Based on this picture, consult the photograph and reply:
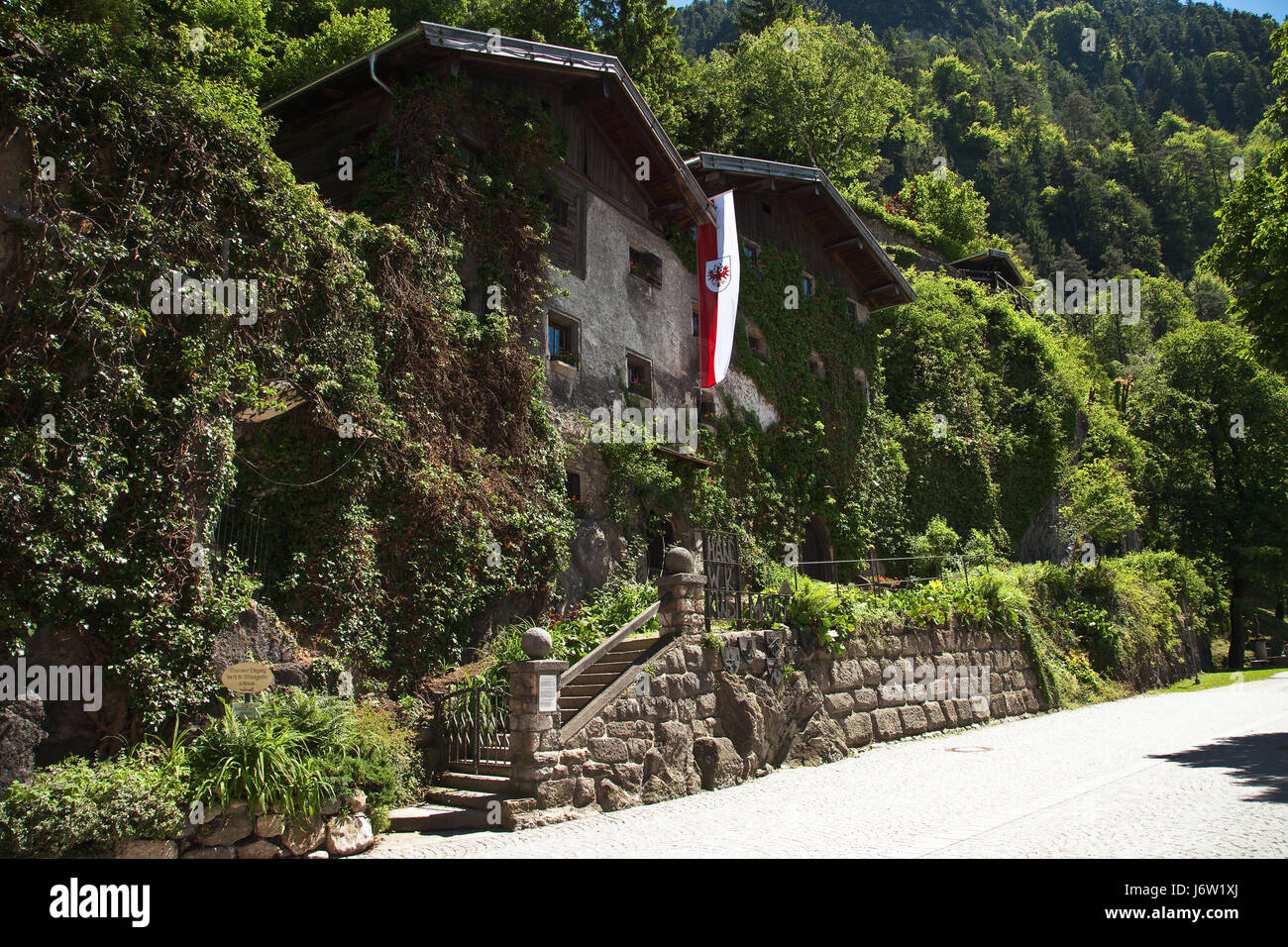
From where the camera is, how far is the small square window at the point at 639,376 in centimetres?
1797

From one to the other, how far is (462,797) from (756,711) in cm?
405

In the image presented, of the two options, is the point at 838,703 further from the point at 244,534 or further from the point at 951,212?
the point at 951,212

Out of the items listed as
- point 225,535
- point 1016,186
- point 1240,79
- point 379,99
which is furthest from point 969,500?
point 1240,79

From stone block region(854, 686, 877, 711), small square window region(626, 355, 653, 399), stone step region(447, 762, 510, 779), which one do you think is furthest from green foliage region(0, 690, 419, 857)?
small square window region(626, 355, 653, 399)

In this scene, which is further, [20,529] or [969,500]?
[969,500]


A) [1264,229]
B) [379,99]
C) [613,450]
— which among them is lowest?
[613,450]

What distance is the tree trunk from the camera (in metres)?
33.1

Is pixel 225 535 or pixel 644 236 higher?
pixel 644 236

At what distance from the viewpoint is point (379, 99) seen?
15500mm

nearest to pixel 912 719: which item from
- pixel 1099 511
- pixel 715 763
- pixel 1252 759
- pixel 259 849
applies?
pixel 1252 759

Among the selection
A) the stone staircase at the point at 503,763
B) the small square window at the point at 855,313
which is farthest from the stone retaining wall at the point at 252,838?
the small square window at the point at 855,313

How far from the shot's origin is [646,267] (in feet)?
63.3

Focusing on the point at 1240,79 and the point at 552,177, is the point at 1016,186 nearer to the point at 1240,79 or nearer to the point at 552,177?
the point at 1240,79
